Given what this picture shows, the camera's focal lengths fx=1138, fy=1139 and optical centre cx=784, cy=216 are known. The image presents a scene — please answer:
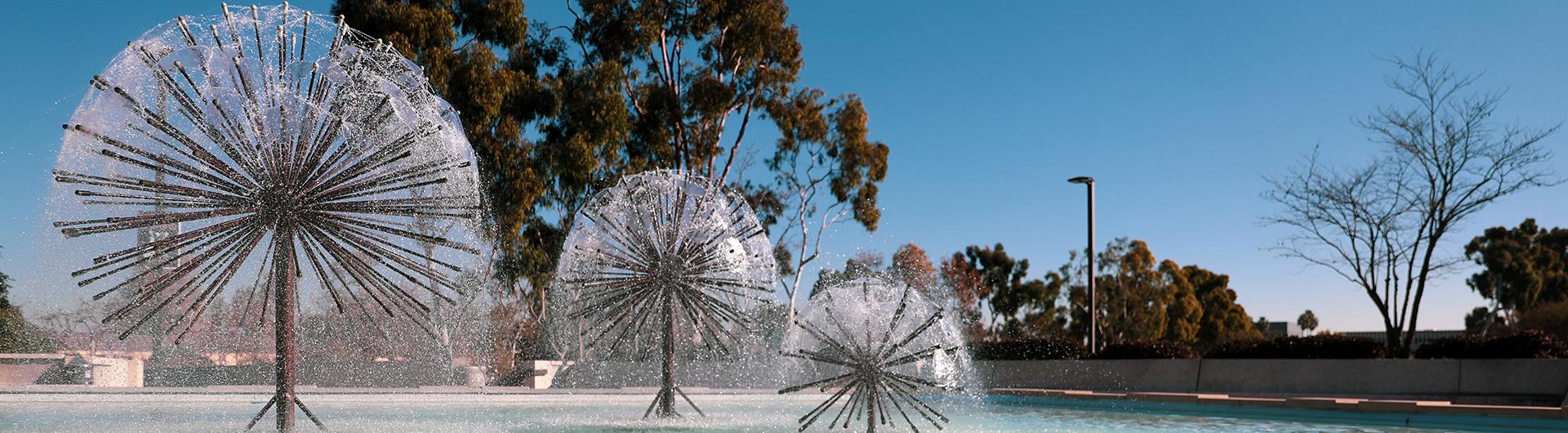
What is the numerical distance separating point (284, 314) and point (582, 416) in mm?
6473

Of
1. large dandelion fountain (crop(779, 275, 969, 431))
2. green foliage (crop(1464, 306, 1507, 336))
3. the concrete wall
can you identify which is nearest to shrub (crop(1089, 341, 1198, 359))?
the concrete wall

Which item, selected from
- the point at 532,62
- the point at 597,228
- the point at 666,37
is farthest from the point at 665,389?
the point at 666,37

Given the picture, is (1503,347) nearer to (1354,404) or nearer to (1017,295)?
(1354,404)

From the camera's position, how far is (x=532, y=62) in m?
26.9

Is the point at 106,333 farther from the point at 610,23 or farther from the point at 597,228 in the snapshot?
the point at 610,23

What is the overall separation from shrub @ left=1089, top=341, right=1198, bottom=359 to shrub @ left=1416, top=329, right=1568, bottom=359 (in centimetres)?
445

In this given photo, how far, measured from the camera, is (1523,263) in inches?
2356

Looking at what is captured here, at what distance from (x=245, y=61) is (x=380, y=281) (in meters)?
1.73

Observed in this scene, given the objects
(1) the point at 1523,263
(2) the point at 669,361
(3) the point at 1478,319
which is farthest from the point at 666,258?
(3) the point at 1478,319

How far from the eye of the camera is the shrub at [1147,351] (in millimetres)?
21609

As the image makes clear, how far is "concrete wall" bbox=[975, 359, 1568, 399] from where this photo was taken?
1688 centimetres

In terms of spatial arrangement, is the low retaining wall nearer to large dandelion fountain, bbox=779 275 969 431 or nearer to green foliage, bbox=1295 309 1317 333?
large dandelion fountain, bbox=779 275 969 431

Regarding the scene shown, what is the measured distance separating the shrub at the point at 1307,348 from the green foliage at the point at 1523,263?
44.8 m

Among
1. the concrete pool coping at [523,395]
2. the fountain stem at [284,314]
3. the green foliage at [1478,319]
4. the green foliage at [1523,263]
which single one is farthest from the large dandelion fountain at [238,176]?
the green foliage at [1478,319]
